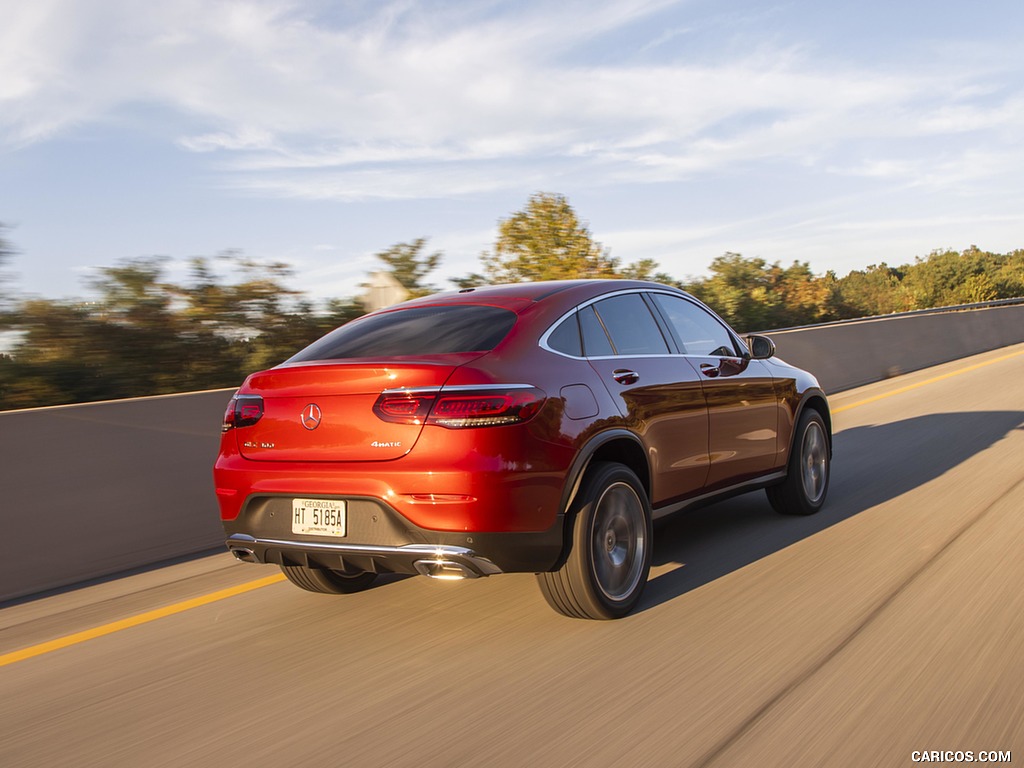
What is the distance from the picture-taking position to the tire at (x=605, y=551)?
4.69 metres

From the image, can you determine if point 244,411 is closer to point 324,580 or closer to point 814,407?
point 324,580

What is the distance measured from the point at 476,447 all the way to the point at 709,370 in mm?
2249

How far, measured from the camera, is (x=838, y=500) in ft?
25.3

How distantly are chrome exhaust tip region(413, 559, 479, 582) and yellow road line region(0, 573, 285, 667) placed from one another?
1.88 meters

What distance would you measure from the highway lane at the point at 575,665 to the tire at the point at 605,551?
133 millimetres

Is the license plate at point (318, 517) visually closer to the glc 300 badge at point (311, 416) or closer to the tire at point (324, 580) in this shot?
the glc 300 badge at point (311, 416)

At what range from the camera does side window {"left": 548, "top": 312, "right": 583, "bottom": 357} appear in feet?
Result: 16.1

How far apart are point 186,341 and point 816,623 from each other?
747cm

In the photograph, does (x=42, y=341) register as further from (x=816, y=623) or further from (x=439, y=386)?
(x=816, y=623)

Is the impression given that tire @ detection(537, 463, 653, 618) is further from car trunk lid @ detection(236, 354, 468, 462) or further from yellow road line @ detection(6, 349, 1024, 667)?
yellow road line @ detection(6, 349, 1024, 667)

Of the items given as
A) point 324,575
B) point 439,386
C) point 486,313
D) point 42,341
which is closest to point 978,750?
point 439,386

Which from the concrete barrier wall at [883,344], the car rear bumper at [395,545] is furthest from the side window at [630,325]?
the concrete barrier wall at [883,344]
